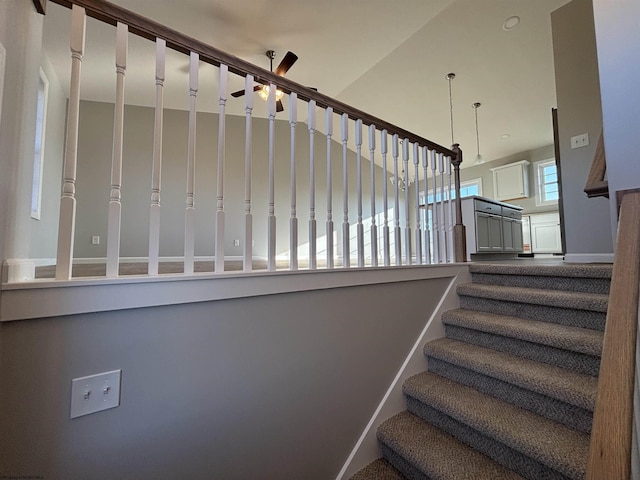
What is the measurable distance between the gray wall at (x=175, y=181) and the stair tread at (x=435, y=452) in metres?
4.02

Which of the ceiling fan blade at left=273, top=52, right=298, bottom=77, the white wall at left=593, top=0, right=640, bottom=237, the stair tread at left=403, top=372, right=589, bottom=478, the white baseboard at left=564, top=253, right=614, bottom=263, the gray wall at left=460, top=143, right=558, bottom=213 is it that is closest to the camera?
the stair tread at left=403, top=372, right=589, bottom=478

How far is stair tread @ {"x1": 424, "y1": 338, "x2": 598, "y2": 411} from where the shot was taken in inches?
46.1

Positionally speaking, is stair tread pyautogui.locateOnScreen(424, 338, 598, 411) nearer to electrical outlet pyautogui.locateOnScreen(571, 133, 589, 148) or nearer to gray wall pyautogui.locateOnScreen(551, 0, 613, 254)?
gray wall pyautogui.locateOnScreen(551, 0, 613, 254)

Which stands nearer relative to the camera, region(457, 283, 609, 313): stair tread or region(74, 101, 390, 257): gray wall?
region(457, 283, 609, 313): stair tread

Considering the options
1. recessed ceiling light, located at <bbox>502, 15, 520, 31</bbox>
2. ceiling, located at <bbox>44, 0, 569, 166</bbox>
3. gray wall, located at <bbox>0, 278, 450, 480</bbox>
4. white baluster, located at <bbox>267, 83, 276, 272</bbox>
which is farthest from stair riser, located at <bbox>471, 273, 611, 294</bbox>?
recessed ceiling light, located at <bbox>502, 15, 520, 31</bbox>

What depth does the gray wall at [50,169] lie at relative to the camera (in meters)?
3.29

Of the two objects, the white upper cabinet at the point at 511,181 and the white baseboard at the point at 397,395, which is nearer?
the white baseboard at the point at 397,395

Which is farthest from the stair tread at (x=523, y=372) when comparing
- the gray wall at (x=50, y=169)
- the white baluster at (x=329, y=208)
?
the gray wall at (x=50, y=169)

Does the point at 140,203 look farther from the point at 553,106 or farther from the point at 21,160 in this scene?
the point at 553,106

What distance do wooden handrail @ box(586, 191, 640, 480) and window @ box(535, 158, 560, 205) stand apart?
20.9 feet

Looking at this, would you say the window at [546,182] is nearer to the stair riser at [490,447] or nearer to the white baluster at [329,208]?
the stair riser at [490,447]

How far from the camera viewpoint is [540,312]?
164cm

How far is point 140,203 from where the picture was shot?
4.52 metres

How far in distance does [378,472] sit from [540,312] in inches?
48.4
